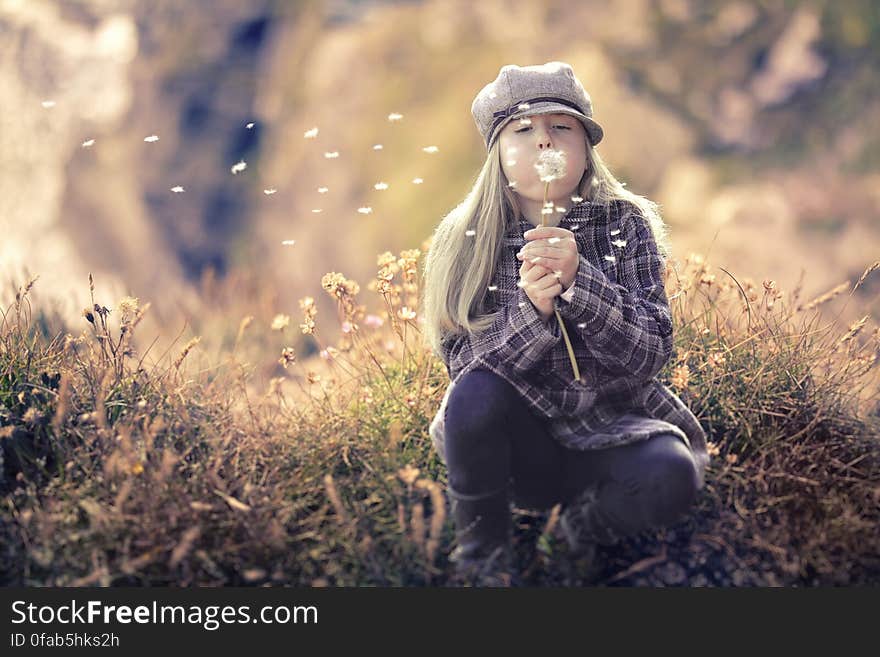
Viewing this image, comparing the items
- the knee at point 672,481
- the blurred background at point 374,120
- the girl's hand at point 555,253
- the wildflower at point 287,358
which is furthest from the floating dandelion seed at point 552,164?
the blurred background at point 374,120

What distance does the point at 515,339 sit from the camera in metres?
2.10

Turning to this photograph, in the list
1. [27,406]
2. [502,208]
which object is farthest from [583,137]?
[27,406]

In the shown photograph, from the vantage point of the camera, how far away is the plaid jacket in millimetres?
2064

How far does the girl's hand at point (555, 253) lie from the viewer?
2.02 metres

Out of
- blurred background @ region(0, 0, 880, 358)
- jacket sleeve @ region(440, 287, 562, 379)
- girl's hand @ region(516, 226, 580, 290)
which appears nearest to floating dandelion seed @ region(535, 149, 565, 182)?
girl's hand @ region(516, 226, 580, 290)

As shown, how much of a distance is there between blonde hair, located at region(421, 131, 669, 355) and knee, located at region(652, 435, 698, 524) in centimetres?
52

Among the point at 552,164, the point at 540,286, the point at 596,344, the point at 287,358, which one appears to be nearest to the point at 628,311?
the point at 596,344

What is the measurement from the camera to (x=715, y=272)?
3.06 m

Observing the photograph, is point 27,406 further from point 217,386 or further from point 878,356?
point 878,356

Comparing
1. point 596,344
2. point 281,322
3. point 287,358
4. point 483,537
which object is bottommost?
point 483,537

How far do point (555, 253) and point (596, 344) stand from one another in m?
0.24

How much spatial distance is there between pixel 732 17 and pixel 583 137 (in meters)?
13.4

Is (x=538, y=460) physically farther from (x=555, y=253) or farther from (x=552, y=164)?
→ (x=552, y=164)

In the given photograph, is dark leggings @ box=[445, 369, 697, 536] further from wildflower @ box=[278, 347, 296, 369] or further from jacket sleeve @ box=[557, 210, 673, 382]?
wildflower @ box=[278, 347, 296, 369]
